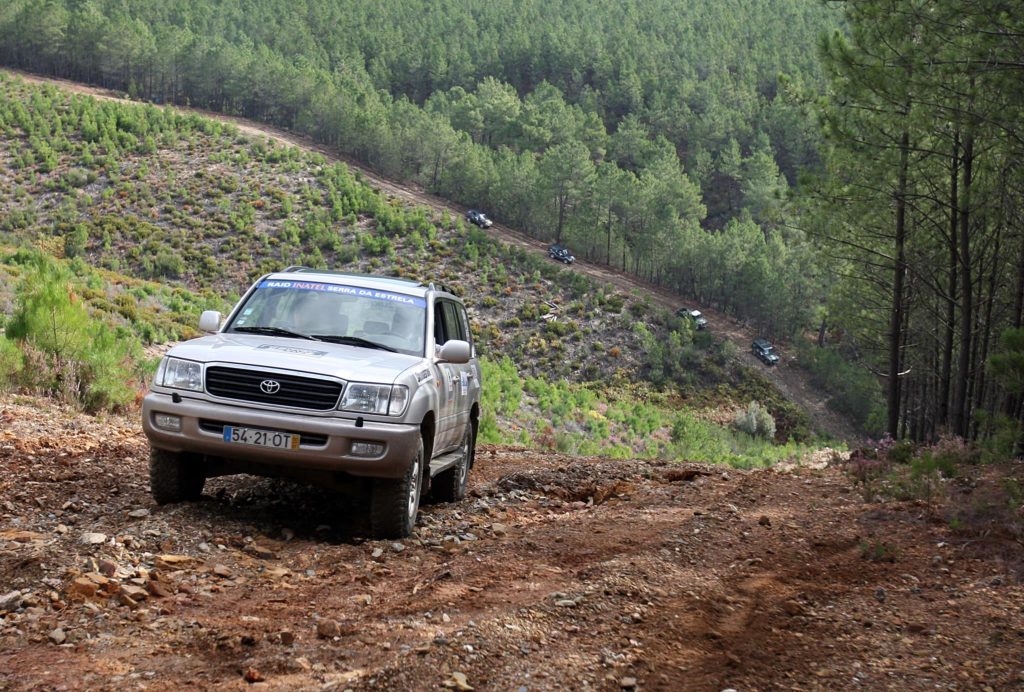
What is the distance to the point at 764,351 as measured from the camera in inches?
2645

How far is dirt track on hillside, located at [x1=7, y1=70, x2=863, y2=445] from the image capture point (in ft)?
201

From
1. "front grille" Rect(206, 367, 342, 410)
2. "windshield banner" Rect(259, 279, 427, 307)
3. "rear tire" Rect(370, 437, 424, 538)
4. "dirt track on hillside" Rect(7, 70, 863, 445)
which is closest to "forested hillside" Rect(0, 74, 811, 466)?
"dirt track on hillside" Rect(7, 70, 863, 445)

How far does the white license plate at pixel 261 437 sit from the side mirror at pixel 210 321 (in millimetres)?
1209

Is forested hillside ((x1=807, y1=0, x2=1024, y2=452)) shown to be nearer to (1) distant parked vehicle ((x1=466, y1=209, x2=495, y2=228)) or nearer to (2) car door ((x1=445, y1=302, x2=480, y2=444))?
(2) car door ((x1=445, y1=302, x2=480, y2=444))

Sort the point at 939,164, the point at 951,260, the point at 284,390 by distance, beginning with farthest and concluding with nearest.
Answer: the point at 939,164 → the point at 951,260 → the point at 284,390

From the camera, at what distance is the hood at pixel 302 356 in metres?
6.70

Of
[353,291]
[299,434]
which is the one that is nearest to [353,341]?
[353,291]

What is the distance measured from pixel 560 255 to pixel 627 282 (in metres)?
5.70

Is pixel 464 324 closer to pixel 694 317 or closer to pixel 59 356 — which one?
pixel 59 356

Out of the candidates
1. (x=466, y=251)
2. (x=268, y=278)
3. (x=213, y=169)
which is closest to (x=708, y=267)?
(x=466, y=251)

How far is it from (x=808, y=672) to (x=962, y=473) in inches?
314

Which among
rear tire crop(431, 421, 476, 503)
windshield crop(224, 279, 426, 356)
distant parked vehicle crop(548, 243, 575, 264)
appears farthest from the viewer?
distant parked vehicle crop(548, 243, 575, 264)

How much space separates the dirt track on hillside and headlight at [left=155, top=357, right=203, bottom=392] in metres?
52.5

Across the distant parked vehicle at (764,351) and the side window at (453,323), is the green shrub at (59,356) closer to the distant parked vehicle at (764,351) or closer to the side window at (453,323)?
the side window at (453,323)
